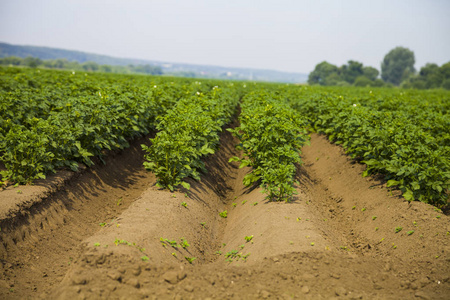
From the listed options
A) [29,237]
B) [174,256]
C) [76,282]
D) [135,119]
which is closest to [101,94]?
[135,119]

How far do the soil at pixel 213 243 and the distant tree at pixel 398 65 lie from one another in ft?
→ 511

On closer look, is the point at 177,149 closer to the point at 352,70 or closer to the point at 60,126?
the point at 60,126

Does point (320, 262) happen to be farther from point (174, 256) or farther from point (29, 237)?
point (29, 237)

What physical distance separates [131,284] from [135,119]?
6.82 metres

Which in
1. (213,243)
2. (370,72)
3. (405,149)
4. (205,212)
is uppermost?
(370,72)

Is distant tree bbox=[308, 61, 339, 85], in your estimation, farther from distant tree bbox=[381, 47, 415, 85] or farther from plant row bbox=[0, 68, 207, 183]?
plant row bbox=[0, 68, 207, 183]

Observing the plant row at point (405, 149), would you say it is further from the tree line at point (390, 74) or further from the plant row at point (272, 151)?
the tree line at point (390, 74)

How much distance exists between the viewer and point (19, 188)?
675 cm

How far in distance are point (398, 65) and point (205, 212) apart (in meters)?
160

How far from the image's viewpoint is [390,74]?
150m

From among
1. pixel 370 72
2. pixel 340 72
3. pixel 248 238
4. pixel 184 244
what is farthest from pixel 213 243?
pixel 370 72

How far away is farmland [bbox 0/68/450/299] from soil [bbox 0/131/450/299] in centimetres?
2

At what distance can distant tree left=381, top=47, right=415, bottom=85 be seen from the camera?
148625 mm

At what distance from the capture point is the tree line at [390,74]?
9656 cm
